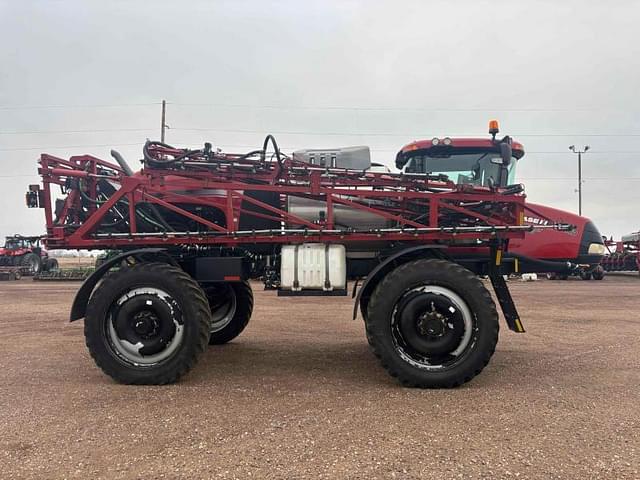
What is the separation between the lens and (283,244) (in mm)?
5262

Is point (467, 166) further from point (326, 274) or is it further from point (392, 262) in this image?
point (326, 274)

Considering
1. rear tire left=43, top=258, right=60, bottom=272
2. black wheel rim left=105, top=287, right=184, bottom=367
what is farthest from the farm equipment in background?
rear tire left=43, top=258, right=60, bottom=272

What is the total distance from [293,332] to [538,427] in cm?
493

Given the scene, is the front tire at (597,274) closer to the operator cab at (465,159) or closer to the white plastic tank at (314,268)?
the operator cab at (465,159)

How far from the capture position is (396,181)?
5.33 m

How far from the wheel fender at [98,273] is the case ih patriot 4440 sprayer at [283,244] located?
0.05ft

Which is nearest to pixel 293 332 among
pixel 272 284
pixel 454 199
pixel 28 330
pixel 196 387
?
pixel 272 284

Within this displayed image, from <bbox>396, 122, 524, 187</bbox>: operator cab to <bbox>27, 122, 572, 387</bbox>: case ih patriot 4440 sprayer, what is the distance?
70 centimetres

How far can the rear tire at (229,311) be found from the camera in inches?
266

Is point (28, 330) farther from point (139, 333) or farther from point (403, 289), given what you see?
point (403, 289)

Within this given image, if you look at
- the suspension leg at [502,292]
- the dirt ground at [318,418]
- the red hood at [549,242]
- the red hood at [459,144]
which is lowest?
the dirt ground at [318,418]

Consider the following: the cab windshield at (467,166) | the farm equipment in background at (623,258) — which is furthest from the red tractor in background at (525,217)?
the farm equipment in background at (623,258)

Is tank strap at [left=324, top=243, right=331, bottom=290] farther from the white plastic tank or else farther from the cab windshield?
the cab windshield

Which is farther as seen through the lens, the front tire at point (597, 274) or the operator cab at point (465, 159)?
the front tire at point (597, 274)
